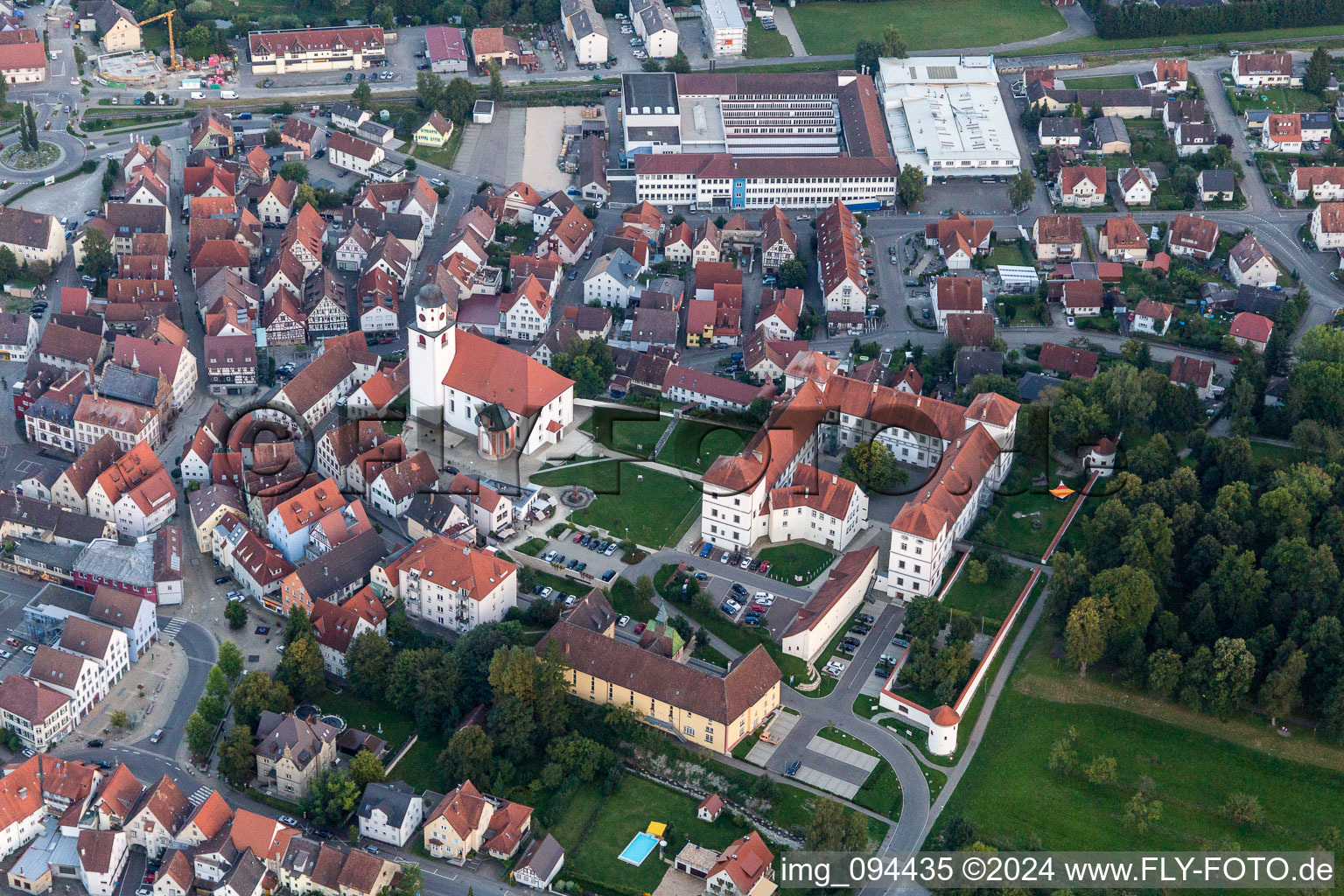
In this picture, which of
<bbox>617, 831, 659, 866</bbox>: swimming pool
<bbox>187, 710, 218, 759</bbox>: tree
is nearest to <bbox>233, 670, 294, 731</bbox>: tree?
<bbox>187, 710, 218, 759</bbox>: tree

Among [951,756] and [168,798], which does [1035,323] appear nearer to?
[951,756]

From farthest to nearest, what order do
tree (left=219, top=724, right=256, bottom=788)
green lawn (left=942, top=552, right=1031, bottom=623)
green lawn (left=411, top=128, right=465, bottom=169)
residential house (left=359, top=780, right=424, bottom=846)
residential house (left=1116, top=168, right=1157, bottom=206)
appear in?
green lawn (left=411, top=128, right=465, bottom=169)
residential house (left=1116, top=168, right=1157, bottom=206)
green lawn (left=942, top=552, right=1031, bottom=623)
tree (left=219, top=724, right=256, bottom=788)
residential house (left=359, top=780, right=424, bottom=846)

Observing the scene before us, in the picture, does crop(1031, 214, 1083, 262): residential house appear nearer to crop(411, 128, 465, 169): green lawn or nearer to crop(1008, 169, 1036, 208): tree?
crop(1008, 169, 1036, 208): tree

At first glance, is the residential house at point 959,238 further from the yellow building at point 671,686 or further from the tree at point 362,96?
the tree at point 362,96

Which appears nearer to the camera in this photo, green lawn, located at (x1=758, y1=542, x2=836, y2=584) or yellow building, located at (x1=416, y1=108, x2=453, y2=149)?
green lawn, located at (x1=758, y1=542, x2=836, y2=584)

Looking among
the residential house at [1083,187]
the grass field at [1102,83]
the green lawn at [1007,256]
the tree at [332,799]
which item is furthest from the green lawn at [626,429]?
the grass field at [1102,83]

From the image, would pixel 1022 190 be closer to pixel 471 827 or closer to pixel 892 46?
pixel 892 46

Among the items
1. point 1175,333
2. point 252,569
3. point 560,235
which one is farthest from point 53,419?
point 1175,333
